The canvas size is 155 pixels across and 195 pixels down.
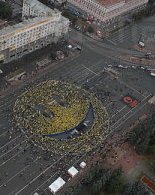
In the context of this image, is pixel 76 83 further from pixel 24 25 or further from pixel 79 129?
pixel 24 25

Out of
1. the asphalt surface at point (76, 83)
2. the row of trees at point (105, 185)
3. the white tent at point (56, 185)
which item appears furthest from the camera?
the asphalt surface at point (76, 83)

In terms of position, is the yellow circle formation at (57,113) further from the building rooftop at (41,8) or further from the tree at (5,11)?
the tree at (5,11)

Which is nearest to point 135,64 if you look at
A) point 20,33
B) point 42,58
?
point 42,58

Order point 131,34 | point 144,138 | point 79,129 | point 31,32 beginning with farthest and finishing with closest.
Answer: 1. point 131,34
2. point 31,32
3. point 79,129
4. point 144,138

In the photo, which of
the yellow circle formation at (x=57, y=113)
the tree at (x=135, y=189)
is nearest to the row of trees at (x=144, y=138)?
the yellow circle formation at (x=57, y=113)

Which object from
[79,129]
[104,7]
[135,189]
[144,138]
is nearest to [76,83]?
[79,129]

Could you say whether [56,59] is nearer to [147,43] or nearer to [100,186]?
[147,43]
